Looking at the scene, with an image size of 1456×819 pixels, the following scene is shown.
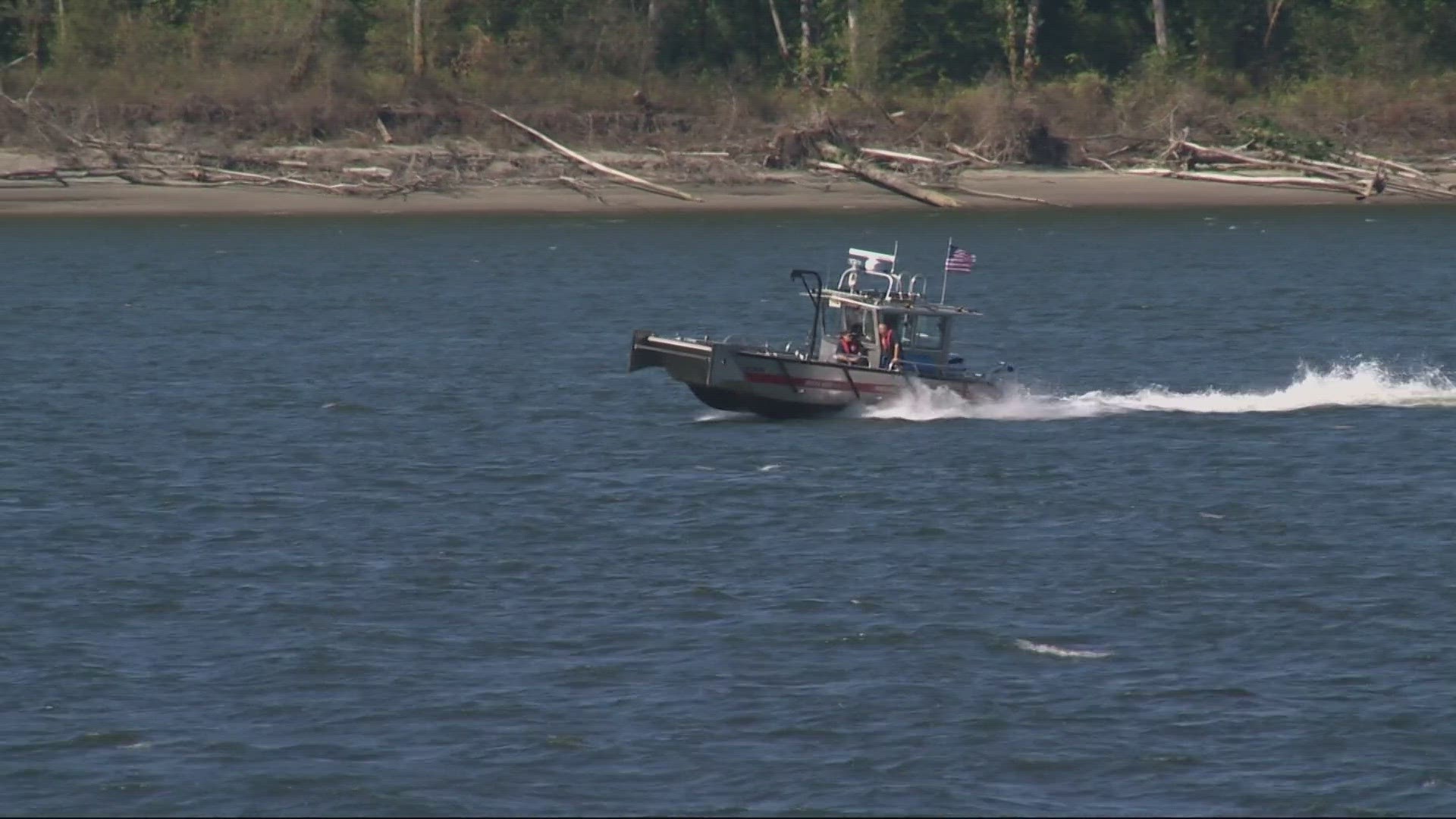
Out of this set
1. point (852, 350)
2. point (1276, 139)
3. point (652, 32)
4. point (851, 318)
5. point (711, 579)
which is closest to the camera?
point (711, 579)

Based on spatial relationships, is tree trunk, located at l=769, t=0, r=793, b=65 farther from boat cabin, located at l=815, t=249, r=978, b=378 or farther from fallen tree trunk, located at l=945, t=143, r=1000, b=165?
boat cabin, located at l=815, t=249, r=978, b=378

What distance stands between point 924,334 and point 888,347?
2.68 feet

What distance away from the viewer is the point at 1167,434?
35969mm

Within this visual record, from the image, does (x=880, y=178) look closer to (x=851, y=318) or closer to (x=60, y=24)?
(x=60, y=24)

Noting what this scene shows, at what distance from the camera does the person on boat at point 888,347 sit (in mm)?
35625

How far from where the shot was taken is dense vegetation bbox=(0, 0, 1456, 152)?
79.9m

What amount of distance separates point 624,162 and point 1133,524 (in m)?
53.5

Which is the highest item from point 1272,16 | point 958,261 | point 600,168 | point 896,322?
point 1272,16

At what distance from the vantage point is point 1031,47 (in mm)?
85562

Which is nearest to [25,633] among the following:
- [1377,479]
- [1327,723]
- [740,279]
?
[1327,723]

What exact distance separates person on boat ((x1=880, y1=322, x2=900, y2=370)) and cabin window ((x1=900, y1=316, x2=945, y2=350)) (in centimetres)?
28

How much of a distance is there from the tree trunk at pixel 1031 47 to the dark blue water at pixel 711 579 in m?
35.1

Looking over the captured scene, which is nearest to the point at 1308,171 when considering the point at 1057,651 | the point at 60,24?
the point at 60,24

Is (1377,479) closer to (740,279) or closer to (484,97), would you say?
(740,279)
